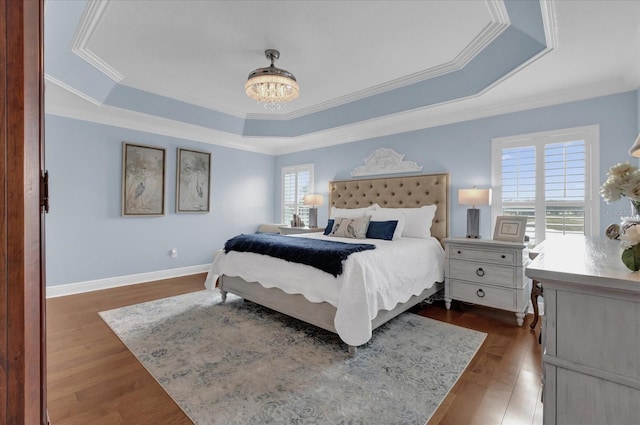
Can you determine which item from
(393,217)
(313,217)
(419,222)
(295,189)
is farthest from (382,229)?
(295,189)

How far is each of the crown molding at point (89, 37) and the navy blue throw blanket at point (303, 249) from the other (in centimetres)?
228

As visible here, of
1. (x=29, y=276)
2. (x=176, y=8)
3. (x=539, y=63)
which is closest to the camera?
(x=29, y=276)

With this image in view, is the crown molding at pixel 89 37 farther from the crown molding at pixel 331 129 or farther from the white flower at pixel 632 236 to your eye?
the white flower at pixel 632 236

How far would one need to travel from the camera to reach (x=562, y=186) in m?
3.14

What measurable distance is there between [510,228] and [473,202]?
458 mm

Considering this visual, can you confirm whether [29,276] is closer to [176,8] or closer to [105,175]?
[176,8]

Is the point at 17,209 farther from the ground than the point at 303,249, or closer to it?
farther from the ground

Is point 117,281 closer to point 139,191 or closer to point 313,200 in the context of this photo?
point 139,191

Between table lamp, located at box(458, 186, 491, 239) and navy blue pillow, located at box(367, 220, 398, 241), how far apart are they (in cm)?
83

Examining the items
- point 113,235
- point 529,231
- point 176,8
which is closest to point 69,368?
point 113,235

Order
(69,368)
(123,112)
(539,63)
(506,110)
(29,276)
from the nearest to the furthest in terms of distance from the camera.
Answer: (29,276)
(69,368)
(539,63)
(506,110)
(123,112)

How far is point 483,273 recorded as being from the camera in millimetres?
3100

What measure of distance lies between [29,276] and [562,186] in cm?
412

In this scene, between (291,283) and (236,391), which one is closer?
(236,391)
